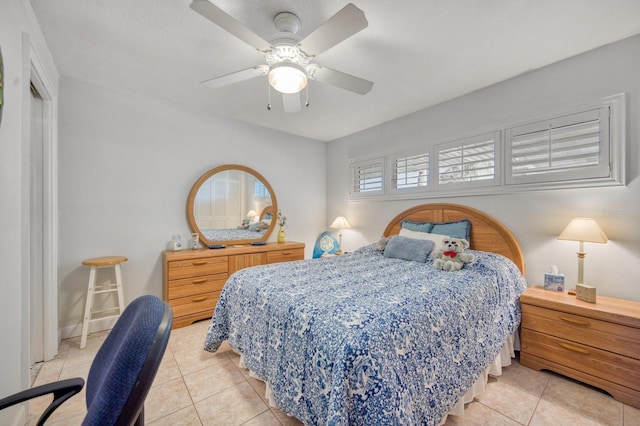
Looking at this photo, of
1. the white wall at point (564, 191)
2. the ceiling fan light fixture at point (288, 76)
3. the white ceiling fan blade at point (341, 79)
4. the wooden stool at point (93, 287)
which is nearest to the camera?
the ceiling fan light fixture at point (288, 76)

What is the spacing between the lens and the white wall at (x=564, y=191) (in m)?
1.94

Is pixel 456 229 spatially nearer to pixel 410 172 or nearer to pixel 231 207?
pixel 410 172

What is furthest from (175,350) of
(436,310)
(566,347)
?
(566,347)

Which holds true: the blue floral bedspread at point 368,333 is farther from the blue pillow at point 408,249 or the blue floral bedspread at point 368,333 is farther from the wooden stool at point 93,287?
the wooden stool at point 93,287

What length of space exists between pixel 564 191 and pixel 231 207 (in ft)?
11.7

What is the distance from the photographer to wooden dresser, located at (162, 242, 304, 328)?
2.73 m

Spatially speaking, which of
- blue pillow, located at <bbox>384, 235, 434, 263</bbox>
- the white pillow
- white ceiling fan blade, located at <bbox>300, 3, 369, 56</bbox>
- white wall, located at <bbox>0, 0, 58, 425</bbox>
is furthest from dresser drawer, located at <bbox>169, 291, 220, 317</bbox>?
white ceiling fan blade, located at <bbox>300, 3, 369, 56</bbox>

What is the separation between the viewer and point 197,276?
2883 mm

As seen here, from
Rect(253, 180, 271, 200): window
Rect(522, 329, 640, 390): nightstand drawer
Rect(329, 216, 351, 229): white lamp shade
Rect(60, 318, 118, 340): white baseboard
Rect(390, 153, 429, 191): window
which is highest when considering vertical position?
Rect(390, 153, 429, 191): window

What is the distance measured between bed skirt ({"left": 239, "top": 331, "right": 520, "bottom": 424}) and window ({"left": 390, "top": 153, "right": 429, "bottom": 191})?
1793mm

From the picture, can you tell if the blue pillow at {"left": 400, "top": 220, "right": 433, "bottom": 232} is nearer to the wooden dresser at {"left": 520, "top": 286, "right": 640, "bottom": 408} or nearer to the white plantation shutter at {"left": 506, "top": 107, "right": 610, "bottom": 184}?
the white plantation shutter at {"left": 506, "top": 107, "right": 610, "bottom": 184}

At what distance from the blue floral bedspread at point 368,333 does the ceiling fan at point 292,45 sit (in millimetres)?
1391

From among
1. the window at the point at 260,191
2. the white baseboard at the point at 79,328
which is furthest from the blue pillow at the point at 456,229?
the white baseboard at the point at 79,328

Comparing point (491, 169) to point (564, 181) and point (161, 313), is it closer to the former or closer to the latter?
point (564, 181)
